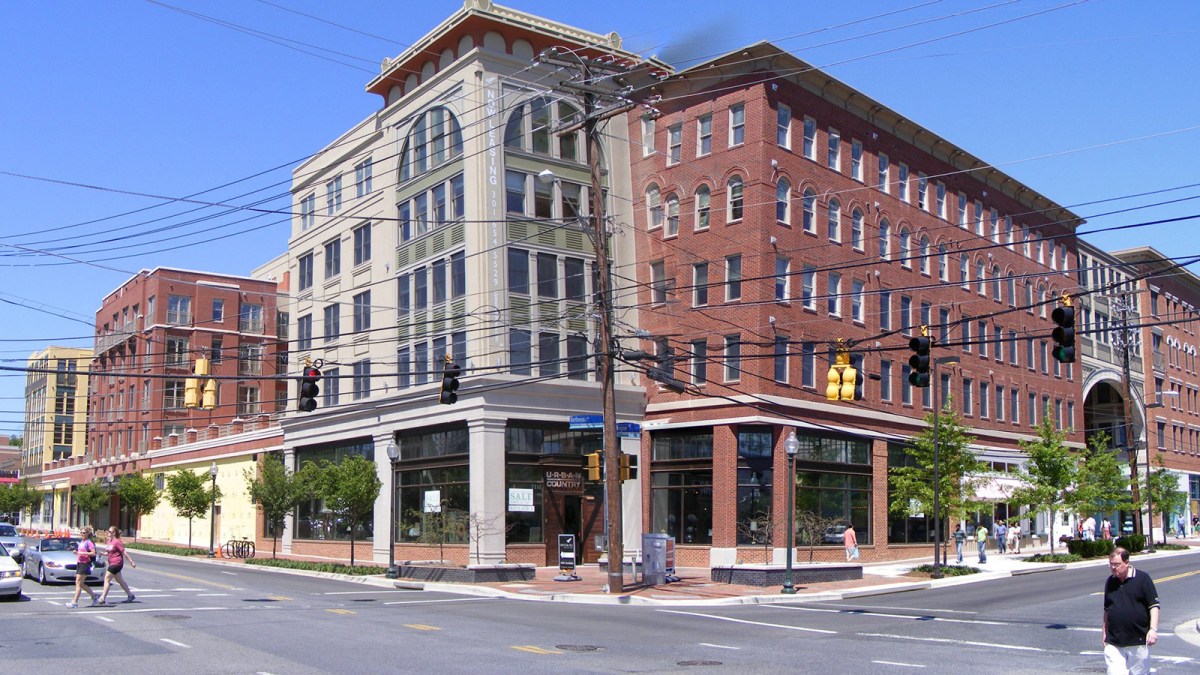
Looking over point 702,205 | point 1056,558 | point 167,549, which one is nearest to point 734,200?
point 702,205

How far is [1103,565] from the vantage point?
149 feet

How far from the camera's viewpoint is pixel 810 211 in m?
43.9

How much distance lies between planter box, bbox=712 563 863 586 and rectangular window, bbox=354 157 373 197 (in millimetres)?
25044

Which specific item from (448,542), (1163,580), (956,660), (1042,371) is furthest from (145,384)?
(956,660)

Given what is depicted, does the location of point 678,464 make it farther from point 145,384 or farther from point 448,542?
point 145,384

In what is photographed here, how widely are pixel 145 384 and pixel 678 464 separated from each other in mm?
49407

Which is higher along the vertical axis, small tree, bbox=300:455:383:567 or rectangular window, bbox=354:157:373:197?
rectangular window, bbox=354:157:373:197

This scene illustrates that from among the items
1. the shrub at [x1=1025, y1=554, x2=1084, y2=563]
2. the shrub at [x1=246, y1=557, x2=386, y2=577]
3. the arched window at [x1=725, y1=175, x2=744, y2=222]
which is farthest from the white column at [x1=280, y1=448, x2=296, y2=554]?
the shrub at [x1=1025, y1=554, x2=1084, y2=563]

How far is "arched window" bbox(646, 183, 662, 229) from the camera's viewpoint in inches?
1789

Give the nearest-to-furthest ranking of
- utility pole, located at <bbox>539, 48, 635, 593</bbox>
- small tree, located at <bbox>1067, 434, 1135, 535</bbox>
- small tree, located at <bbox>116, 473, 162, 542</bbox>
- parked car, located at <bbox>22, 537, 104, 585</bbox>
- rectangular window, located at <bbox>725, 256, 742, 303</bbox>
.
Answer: utility pole, located at <bbox>539, 48, 635, 593</bbox>
parked car, located at <bbox>22, 537, 104, 585</bbox>
rectangular window, located at <bbox>725, 256, 742, 303</bbox>
small tree, located at <bbox>1067, 434, 1135, 535</bbox>
small tree, located at <bbox>116, 473, 162, 542</bbox>

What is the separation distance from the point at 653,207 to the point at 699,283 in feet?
14.3

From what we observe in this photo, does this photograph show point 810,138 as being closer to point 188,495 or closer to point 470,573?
point 470,573

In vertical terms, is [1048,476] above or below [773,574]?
above

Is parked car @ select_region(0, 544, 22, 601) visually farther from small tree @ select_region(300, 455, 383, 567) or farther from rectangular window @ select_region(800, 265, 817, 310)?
rectangular window @ select_region(800, 265, 817, 310)
